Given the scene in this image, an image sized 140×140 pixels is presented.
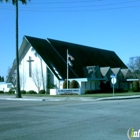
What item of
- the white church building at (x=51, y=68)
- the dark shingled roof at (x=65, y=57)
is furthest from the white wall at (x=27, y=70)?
the dark shingled roof at (x=65, y=57)

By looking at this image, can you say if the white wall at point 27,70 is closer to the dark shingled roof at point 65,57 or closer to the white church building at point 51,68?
the white church building at point 51,68

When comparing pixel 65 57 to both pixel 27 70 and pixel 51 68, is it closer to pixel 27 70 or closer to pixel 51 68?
pixel 51 68

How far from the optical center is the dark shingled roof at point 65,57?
49.9 meters

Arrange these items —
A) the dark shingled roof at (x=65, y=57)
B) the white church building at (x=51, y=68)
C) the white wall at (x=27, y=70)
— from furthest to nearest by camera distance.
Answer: the dark shingled roof at (x=65, y=57), the white wall at (x=27, y=70), the white church building at (x=51, y=68)

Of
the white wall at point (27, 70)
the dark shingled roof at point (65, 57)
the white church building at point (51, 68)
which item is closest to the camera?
the white church building at point (51, 68)

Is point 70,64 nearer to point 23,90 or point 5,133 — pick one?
point 23,90

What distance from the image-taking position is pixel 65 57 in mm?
54094

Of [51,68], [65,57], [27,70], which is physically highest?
[65,57]

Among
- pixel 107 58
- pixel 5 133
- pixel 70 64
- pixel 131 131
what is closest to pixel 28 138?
pixel 5 133

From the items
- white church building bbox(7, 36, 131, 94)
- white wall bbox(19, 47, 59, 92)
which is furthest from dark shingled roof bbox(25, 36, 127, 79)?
white wall bbox(19, 47, 59, 92)

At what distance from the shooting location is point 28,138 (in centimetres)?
869

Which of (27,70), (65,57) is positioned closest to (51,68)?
(27,70)

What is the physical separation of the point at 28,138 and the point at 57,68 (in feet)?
133

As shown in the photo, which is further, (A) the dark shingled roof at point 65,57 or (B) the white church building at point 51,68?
(A) the dark shingled roof at point 65,57
